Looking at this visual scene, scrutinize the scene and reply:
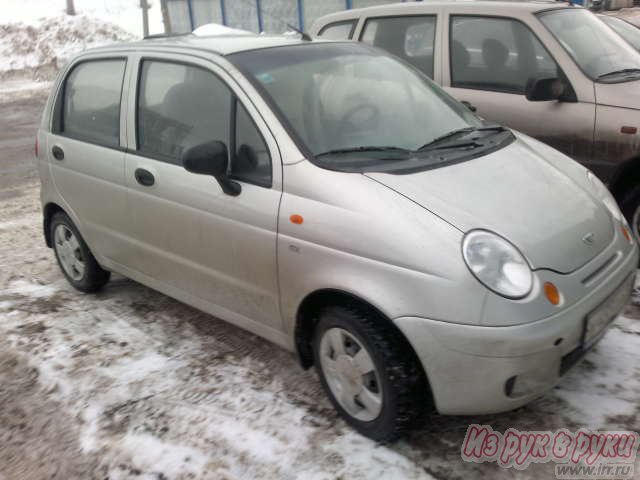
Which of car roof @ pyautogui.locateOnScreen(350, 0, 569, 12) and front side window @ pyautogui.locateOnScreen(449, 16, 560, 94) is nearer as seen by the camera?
front side window @ pyautogui.locateOnScreen(449, 16, 560, 94)

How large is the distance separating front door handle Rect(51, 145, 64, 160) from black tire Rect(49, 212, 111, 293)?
0.42 m

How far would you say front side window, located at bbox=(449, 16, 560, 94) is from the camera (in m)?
5.00

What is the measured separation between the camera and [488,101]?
17.0 ft

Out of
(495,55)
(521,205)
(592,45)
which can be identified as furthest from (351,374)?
(592,45)

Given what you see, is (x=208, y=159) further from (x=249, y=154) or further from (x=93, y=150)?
(x=93, y=150)

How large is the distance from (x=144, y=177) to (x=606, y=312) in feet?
8.25

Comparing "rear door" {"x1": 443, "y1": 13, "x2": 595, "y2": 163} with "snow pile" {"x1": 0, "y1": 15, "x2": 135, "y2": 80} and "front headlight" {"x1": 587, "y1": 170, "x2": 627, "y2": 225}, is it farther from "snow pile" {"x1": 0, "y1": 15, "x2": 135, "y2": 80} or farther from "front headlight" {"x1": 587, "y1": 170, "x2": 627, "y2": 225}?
"snow pile" {"x1": 0, "y1": 15, "x2": 135, "y2": 80}

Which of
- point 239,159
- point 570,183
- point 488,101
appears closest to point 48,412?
point 239,159

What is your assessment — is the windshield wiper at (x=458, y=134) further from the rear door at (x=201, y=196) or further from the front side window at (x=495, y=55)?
the front side window at (x=495, y=55)

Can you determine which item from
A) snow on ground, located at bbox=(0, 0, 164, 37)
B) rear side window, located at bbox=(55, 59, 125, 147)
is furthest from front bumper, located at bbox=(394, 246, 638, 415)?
Result: snow on ground, located at bbox=(0, 0, 164, 37)

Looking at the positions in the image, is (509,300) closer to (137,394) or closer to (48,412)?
(137,394)

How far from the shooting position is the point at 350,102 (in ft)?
11.6

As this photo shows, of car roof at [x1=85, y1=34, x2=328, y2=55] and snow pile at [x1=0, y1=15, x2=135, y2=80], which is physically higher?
car roof at [x1=85, y1=34, x2=328, y2=55]

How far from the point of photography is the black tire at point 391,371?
9.15ft
